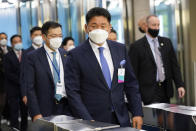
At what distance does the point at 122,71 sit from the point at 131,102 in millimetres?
286

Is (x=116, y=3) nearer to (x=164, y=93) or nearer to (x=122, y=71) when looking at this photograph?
(x=164, y=93)

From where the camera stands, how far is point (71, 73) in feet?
10.3

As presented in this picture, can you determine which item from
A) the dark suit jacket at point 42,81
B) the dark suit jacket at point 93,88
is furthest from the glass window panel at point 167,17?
the dark suit jacket at point 93,88

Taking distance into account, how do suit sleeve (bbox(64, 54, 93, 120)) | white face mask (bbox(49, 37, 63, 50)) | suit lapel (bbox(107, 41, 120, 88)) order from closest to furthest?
suit sleeve (bbox(64, 54, 93, 120))
suit lapel (bbox(107, 41, 120, 88))
white face mask (bbox(49, 37, 63, 50))

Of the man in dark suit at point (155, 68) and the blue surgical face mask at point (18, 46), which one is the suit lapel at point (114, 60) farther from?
the blue surgical face mask at point (18, 46)

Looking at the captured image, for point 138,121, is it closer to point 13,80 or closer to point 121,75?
point 121,75

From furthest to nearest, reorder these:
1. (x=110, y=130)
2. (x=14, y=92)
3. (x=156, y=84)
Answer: (x=14, y=92) < (x=156, y=84) < (x=110, y=130)

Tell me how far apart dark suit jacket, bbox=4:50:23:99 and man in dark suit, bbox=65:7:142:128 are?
415 centimetres

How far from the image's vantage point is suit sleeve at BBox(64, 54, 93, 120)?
2992mm

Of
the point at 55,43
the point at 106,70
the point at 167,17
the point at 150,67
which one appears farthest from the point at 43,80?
the point at 167,17

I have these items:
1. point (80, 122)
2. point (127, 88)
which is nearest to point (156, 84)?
point (127, 88)

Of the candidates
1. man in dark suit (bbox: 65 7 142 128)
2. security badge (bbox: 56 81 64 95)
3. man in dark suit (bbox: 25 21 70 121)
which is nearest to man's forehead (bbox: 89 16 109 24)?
man in dark suit (bbox: 65 7 142 128)

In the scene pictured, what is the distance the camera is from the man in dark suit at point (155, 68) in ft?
16.6

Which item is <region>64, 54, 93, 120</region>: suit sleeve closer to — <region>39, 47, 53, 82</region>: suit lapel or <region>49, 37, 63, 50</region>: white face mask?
<region>39, 47, 53, 82</region>: suit lapel
